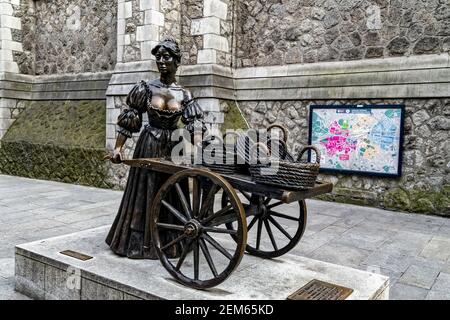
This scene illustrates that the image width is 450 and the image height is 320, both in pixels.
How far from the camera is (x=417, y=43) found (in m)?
6.85

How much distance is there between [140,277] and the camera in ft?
9.32

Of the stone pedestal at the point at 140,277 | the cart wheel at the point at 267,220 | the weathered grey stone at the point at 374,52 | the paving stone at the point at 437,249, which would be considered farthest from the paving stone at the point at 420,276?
the weathered grey stone at the point at 374,52

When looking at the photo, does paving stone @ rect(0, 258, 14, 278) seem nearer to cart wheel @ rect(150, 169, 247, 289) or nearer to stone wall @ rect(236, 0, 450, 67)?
cart wheel @ rect(150, 169, 247, 289)

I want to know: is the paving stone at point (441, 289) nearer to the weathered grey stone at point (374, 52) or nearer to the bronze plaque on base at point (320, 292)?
the bronze plaque on base at point (320, 292)

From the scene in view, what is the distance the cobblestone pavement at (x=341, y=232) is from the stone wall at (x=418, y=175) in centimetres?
24

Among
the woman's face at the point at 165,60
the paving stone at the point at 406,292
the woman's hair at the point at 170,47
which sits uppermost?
the woman's hair at the point at 170,47

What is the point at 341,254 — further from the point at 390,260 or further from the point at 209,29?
the point at 209,29

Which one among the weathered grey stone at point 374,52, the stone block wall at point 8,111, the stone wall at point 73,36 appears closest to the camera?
the weathered grey stone at point 374,52

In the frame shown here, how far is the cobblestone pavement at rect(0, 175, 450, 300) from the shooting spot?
382 centimetres

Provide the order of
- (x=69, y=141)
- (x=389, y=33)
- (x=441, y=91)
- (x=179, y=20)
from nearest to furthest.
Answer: (x=441, y=91) → (x=389, y=33) → (x=179, y=20) → (x=69, y=141)

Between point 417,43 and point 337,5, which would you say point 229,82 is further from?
point 417,43

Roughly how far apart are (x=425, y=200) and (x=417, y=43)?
2542 mm

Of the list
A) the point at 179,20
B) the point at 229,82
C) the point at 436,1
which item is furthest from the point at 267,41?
the point at 436,1

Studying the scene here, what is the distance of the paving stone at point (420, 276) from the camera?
12.1 ft
